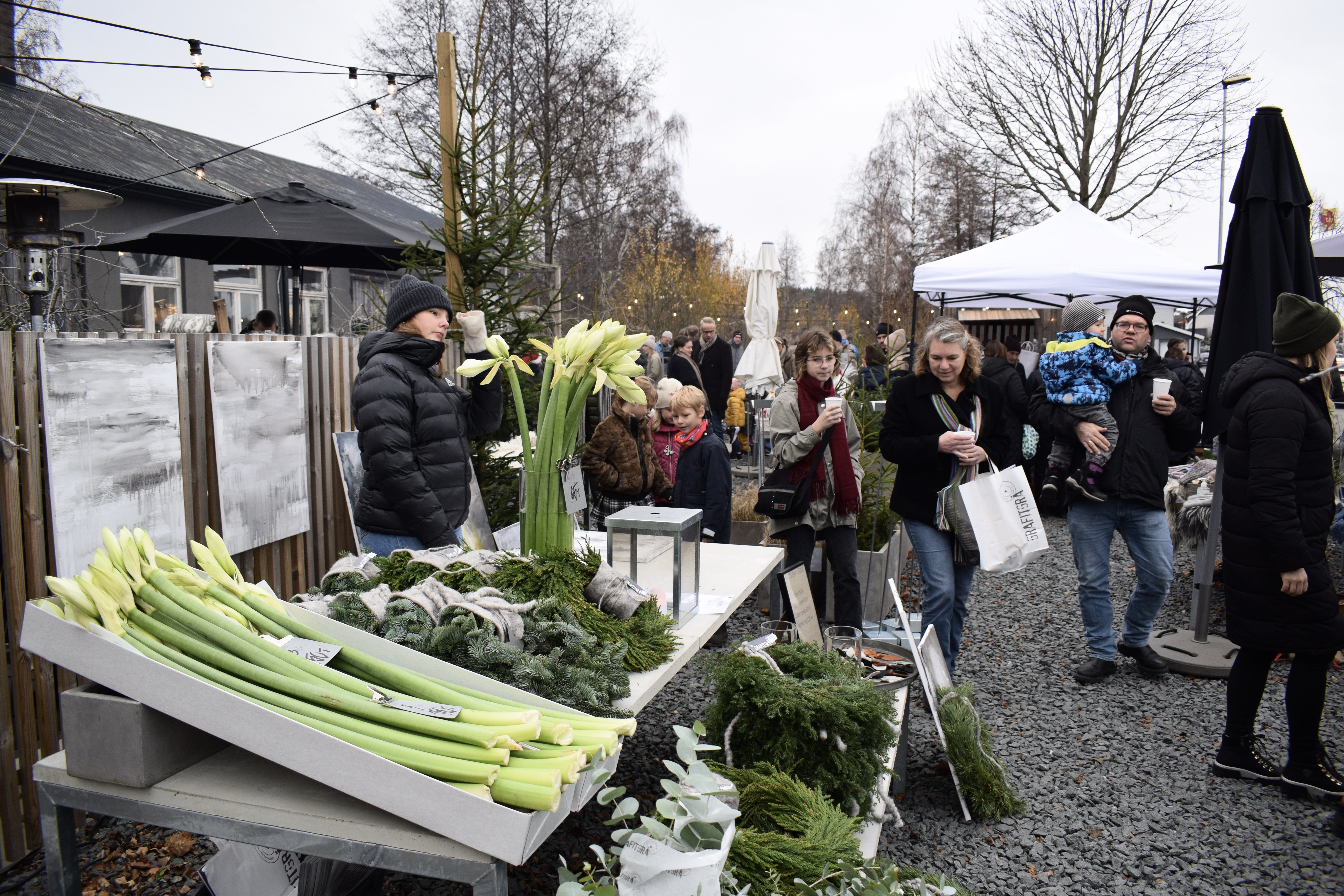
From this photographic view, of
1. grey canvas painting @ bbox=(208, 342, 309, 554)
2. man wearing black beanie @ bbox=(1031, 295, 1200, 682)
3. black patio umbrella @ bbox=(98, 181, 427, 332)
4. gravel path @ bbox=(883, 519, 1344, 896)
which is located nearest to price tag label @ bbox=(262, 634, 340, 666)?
grey canvas painting @ bbox=(208, 342, 309, 554)

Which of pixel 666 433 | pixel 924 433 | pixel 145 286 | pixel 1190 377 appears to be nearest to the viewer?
pixel 924 433

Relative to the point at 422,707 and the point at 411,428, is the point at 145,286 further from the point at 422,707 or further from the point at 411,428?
the point at 422,707

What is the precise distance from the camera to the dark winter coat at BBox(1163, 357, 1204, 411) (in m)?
5.50

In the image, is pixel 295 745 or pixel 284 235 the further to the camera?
pixel 284 235

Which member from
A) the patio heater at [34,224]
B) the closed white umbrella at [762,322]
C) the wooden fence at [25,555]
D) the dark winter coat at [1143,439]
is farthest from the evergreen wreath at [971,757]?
the closed white umbrella at [762,322]

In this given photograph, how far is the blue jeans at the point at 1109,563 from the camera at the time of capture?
4.44 metres

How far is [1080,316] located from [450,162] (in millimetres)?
3818

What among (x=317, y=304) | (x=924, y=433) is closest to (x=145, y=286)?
(x=317, y=304)

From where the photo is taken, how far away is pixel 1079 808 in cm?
338

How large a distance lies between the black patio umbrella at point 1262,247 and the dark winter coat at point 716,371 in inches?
277

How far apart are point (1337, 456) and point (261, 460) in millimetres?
6574

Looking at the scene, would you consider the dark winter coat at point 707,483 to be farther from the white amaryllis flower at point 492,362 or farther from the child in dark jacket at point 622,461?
the white amaryllis flower at point 492,362

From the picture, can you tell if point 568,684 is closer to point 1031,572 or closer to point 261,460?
point 261,460

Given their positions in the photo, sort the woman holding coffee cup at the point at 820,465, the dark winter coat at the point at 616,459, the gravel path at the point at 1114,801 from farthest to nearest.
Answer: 1. the dark winter coat at the point at 616,459
2. the woman holding coffee cup at the point at 820,465
3. the gravel path at the point at 1114,801
